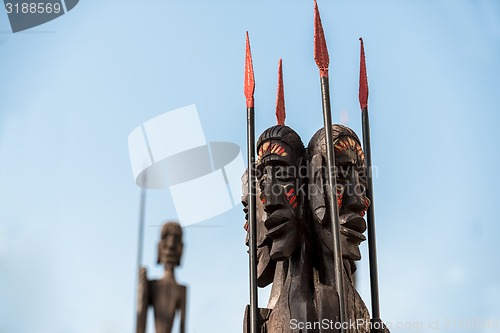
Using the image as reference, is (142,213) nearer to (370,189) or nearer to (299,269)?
(299,269)

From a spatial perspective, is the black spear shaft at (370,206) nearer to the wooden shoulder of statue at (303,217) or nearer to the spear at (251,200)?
the wooden shoulder of statue at (303,217)

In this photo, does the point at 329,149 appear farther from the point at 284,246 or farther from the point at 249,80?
the point at 249,80

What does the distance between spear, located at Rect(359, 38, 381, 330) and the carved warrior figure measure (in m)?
3.30

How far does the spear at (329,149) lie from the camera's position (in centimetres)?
696

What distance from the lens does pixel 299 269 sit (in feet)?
25.1

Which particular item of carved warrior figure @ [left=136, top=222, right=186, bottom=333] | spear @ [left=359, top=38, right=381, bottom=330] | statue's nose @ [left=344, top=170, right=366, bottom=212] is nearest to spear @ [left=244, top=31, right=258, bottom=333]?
statue's nose @ [left=344, top=170, right=366, bottom=212]

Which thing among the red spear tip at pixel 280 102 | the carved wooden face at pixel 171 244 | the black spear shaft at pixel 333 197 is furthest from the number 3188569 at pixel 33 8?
the carved wooden face at pixel 171 244

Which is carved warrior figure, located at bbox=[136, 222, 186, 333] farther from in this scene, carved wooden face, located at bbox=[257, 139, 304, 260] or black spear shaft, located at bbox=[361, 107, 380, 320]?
black spear shaft, located at bbox=[361, 107, 380, 320]

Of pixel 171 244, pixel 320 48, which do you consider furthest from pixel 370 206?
pixel 171 244

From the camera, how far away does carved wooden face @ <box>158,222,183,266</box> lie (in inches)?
182

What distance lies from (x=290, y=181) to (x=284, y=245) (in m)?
0.57

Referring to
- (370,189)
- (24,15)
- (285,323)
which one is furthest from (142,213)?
(24,15)

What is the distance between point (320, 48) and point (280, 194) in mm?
1297

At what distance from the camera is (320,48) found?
7699 mm
